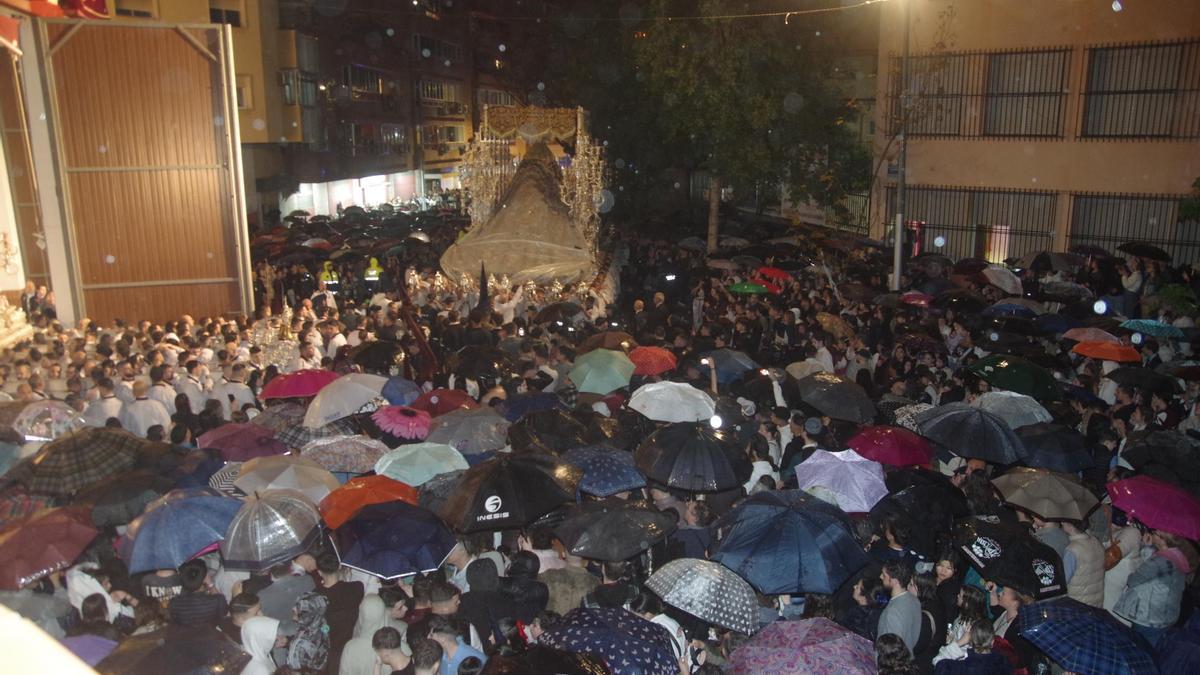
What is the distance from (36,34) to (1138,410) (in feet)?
53.0

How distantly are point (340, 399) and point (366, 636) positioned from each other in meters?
3.87

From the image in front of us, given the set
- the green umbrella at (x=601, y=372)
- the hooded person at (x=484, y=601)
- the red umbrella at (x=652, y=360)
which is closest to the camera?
the hooded person at (x=484, y=601)

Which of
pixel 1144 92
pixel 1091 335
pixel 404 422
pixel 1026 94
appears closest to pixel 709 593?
pixel 404 422

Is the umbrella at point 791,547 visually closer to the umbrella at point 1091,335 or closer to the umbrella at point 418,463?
the umbrella at point 418,463

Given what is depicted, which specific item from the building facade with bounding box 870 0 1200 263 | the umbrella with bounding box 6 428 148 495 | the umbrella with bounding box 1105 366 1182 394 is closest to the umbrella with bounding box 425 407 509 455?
the umbrella with bounding box 6 428 148 495

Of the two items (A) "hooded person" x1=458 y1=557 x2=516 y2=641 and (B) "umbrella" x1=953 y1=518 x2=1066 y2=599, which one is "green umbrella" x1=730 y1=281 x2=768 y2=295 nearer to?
(B) "umbrella" x1=953 y1=518 x2=1066 y2=599

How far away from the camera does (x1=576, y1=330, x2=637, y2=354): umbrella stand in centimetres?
1136

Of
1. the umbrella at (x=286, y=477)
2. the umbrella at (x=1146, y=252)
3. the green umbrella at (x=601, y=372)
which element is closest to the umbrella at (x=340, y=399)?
the umbrella at (x=286, y=477)

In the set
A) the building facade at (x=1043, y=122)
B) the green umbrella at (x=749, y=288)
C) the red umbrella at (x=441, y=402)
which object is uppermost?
the building facade at (x=1043, y=122)

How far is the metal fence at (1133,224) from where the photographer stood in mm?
18922

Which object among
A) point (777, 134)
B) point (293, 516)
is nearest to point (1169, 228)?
point (777, 134)

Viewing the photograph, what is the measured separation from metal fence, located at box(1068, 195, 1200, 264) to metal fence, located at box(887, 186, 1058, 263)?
58cm

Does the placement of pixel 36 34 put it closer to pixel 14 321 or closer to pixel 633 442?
pixel 14 321

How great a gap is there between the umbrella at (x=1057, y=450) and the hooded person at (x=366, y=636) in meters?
5.45
